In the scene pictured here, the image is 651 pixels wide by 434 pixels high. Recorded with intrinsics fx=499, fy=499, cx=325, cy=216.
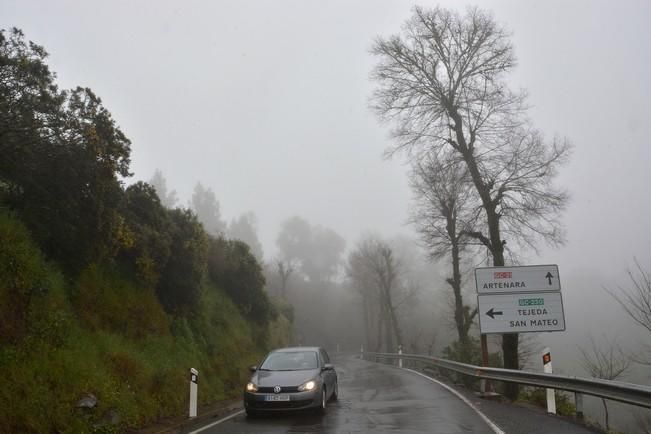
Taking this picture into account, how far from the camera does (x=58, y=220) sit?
1001cm

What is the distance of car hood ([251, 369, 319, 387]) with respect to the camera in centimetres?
1029

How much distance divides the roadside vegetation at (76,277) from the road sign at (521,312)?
8.09m

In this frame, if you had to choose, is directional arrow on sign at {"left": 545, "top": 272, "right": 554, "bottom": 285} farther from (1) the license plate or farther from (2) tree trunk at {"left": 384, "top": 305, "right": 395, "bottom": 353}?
(2) tree trunk at {"left": 384, "top": 305, "right": 395, "bottom": 353}

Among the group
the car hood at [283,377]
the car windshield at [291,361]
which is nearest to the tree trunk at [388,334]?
the car windshield at [291,361]

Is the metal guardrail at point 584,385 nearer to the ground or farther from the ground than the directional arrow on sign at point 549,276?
nearer to the ground

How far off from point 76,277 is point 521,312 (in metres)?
11.3

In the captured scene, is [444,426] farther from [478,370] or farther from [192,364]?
[192,364]

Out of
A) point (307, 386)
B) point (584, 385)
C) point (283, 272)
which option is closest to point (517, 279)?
point (584, 385)

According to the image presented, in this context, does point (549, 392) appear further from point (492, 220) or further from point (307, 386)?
point (492, 220)

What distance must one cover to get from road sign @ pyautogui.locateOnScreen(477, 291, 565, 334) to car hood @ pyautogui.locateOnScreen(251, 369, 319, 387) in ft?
18.2

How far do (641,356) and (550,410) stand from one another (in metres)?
5.78

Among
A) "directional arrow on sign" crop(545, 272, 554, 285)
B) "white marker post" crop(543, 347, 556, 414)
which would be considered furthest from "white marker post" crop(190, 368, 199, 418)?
"directional arrow on sign" crop(545, 272, 554, 285)

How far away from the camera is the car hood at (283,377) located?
33.8ft

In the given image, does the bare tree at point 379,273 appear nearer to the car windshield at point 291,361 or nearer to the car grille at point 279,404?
the car windshield at point 291,361
